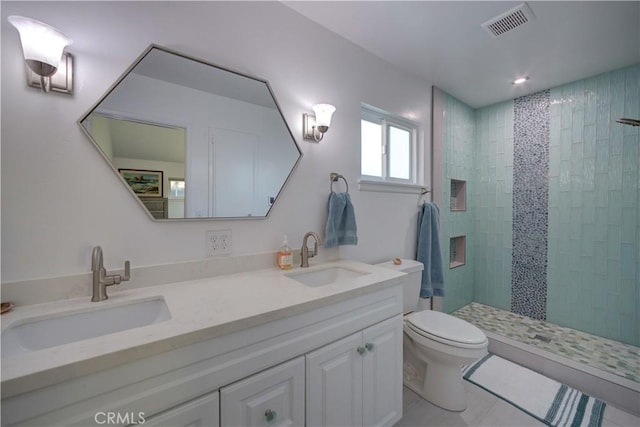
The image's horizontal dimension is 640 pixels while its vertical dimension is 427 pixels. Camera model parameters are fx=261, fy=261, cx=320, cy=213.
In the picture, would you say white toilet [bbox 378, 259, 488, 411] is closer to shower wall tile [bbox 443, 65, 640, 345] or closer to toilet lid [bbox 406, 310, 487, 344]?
toilet lid [bbox 406, 310, 487, 344]

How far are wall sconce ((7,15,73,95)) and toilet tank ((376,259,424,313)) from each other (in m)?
1.87

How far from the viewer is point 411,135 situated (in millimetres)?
2355

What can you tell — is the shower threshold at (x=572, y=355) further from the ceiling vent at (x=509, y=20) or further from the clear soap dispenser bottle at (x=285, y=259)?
the ceiling vent at (x=509, y=20)

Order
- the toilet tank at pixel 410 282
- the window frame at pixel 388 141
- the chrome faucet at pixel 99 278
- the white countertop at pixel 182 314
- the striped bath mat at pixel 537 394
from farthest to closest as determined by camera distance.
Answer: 1. the window frame at pixel 388 141
2. the toilet tank at pixel 410 282
3. the striped bath mat at pixel 537 394
4. the chrome faucet at pixel 99 278
5. the white countertop at pixel 182 314

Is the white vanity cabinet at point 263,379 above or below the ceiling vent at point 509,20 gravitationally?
below

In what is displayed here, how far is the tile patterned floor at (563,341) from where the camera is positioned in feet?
6.03

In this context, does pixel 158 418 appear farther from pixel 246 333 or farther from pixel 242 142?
pixel 242 142

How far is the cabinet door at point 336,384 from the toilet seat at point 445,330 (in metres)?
0.61

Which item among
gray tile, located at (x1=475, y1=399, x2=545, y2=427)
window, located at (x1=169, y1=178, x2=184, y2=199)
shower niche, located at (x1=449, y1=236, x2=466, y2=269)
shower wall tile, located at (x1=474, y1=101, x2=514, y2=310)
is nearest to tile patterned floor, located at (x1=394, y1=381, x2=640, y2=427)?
gray tile, located at (x1=475, y1=399, x2=545, y2=427)

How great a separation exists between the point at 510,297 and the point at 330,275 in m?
2.32

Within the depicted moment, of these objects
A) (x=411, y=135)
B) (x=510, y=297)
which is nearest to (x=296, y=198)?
(x=411, y=135)

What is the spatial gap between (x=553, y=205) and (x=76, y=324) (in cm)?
344

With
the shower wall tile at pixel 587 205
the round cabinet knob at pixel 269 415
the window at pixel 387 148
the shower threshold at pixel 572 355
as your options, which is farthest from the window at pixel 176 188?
the shower threshold at pixel 572 355

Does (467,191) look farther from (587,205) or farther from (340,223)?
(340,223)
